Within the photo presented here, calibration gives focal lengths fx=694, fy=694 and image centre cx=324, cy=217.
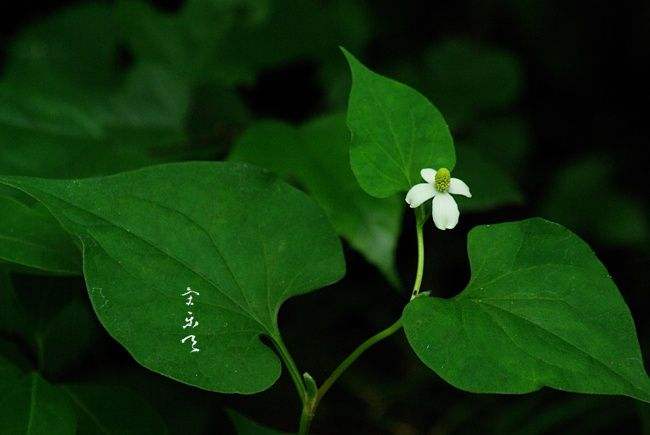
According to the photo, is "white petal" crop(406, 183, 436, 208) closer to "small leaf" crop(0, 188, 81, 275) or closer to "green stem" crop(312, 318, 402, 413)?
"green stem" crop(312, 318, 402, 413)

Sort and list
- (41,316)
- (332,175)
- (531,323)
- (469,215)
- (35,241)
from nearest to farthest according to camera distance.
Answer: (531,323) → (35,241) → (41,316) → (332,175) → (469,215)

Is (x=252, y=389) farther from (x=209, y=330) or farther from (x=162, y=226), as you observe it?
(x=162, y=226)

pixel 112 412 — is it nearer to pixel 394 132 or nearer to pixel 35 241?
pixel 35 241

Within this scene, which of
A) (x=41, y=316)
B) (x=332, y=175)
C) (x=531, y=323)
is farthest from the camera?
(x=332, y=175)

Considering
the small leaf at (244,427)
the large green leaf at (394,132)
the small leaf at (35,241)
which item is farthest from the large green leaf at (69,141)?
the large green leaf at (394,132)

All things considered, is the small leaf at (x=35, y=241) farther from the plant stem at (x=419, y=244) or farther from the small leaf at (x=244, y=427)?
the plant stem at (x=419, y=244)

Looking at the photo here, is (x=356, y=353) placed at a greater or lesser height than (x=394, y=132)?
lesser

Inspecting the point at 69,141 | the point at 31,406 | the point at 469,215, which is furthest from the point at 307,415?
the point at 469,215

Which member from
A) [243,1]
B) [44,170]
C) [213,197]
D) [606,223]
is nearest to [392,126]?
[213,197]
